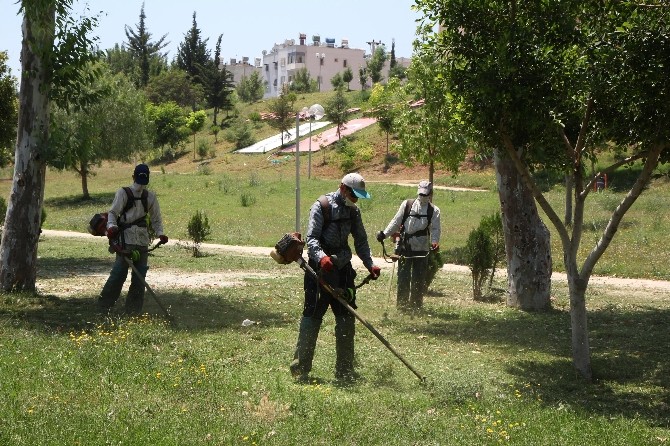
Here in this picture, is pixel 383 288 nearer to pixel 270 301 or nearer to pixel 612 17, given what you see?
pixel 270 301

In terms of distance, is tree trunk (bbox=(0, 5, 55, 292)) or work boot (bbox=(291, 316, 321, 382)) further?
tree trunk (bbox=(0, 5, 55, 292))

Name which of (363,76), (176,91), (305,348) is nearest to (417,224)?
(305,348)

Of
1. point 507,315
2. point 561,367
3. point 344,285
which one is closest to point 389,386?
point 344,285

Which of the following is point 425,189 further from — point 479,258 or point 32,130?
point 32,130

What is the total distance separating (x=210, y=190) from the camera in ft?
133

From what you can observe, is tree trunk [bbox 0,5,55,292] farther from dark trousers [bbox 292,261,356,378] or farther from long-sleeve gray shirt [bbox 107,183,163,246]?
dark trousers [bbox 292,261,356,378]

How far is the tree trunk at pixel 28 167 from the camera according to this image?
13008 millimetres

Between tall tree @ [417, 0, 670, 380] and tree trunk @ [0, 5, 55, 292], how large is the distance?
6368mm

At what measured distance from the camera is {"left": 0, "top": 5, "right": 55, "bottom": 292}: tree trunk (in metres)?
13.0

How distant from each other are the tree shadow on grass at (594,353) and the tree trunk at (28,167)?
5.57 m

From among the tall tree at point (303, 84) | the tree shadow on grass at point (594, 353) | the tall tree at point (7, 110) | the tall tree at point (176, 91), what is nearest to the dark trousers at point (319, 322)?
the tree shadow on grass at point (594, 353)

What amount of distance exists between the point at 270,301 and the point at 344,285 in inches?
219

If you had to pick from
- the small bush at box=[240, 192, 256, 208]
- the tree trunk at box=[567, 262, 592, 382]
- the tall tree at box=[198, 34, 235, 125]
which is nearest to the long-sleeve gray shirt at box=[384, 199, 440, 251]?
the tree trunk at box=[567, 262, 592, 382]

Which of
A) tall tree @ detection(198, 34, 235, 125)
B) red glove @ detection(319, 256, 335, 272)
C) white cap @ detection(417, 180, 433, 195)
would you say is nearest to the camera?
red glove @ detection(319, 256, 335, 272)
